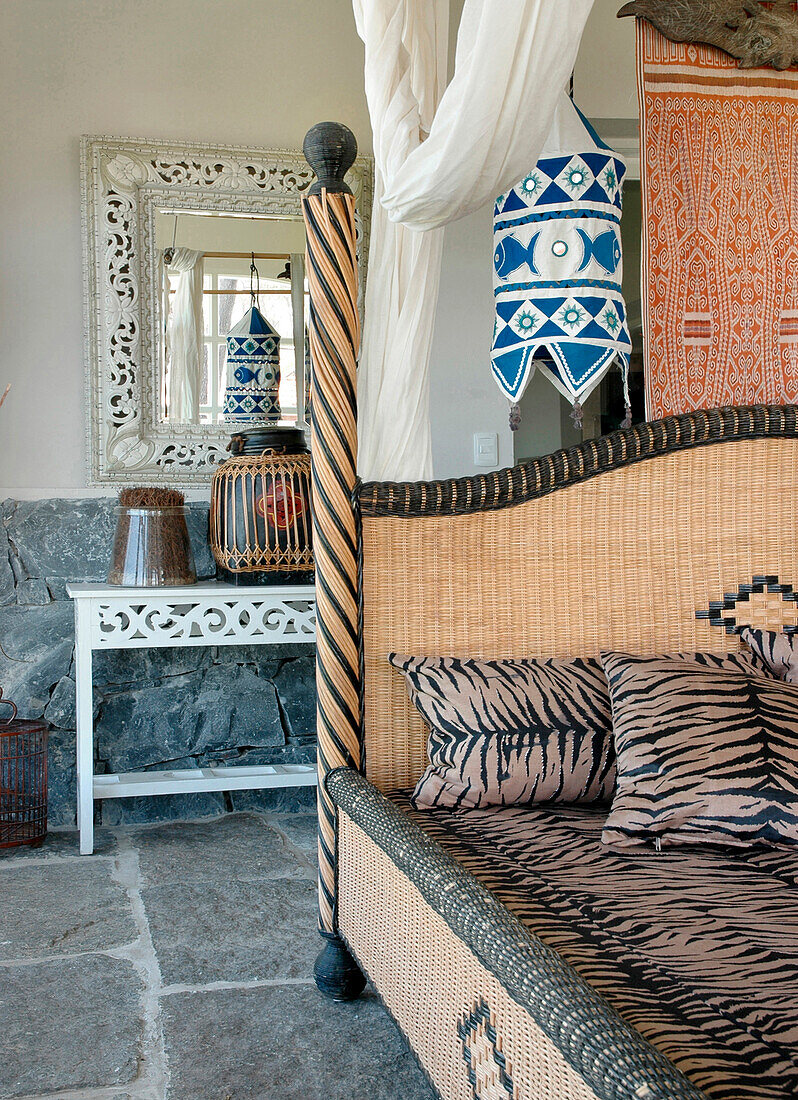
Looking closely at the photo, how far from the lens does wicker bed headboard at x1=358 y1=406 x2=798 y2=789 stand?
6.25 feet

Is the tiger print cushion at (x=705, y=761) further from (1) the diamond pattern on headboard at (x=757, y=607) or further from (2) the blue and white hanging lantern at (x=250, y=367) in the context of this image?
(2) the blue and white hanging lantern at (x=250, y=367)

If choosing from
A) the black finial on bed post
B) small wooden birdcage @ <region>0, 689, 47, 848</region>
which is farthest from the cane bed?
small wooden birdcage @ <region>0, 689, 47, 848</region>

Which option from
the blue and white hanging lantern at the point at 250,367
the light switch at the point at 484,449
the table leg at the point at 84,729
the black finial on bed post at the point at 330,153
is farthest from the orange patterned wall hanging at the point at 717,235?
the table leg at the point at 84,729

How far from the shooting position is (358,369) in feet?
6.86

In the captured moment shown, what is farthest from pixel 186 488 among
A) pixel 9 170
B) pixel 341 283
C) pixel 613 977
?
pixel 613 977

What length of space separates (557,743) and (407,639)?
0.37 meters

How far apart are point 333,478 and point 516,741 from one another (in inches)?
23.4

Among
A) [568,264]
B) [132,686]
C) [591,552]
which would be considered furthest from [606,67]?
[132,686]

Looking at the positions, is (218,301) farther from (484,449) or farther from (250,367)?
(484,449)

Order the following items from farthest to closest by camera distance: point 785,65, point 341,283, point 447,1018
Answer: point 785,65 → point 341,283 → point 447,1018

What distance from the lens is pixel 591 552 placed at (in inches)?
76.7

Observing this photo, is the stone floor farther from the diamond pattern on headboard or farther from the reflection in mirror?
the reflection in mirror

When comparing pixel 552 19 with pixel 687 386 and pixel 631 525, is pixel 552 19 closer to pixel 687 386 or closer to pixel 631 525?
pixel 631 525

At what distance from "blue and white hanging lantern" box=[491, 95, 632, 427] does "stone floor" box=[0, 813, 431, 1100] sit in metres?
1.31
